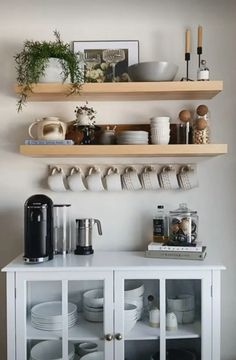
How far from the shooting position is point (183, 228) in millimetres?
2191

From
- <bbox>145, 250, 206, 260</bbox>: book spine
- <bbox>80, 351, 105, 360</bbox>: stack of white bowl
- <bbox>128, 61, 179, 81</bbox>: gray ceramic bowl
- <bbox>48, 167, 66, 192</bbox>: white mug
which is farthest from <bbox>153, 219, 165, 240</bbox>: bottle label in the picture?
<bbox>128, 61, 179, 81</bbox>: gray ceramic bowl

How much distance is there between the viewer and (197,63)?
242 centimetres

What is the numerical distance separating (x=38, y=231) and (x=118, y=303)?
1.72ft

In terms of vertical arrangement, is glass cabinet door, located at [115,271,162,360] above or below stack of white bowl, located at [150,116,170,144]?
below

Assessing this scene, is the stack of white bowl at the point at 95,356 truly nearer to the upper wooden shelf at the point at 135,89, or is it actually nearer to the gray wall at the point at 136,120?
the gray wall at the point at 136,120

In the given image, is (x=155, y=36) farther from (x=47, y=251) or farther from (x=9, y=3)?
(x=47, y=251)

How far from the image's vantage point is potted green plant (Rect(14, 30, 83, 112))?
2.18 meters

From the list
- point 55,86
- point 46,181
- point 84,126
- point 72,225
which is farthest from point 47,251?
point 55,86

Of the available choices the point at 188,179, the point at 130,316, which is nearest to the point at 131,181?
the point at 188,179

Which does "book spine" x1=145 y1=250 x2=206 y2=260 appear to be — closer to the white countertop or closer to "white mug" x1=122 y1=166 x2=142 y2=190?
the white countertop

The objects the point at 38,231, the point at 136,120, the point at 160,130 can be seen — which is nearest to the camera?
the point at 38,231

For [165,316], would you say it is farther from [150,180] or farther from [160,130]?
[160,130]

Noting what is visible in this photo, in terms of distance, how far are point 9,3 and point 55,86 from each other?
0.56 meters

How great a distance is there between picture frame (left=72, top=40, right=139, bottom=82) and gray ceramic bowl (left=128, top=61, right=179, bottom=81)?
170 mm
